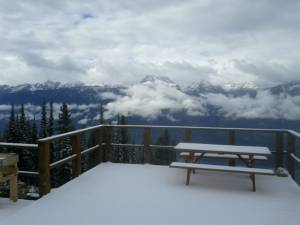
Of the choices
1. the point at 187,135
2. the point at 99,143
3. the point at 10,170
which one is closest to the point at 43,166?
the point at 10,170

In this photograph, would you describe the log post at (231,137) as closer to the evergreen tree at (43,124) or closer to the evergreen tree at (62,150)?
the evergreen tree at (62,150)

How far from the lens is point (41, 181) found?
18.2ft

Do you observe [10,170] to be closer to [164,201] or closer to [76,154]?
[76,154]

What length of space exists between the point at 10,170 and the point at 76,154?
5.75 ft

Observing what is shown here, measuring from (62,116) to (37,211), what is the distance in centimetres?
2804

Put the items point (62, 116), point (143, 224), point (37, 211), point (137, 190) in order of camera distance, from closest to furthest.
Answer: point (143, 224)
point (37, 211)
point (137, 190)
point (62, 116)

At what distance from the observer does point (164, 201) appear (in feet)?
17.6

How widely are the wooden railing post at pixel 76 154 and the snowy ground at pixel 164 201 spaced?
183 millimetres

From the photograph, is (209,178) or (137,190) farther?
(209,178)

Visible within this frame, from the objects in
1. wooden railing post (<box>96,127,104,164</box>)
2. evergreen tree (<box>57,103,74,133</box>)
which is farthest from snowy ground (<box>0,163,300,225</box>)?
evergreen tree (<box>57,103,74,133</box>)

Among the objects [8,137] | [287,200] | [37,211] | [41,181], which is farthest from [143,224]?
[8,137]

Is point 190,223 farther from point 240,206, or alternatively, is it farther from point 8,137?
point 8,137

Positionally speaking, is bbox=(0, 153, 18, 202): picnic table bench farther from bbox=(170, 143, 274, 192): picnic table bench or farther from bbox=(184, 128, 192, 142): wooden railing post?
bbox=(184, 128, 192, 142): wooden railing post

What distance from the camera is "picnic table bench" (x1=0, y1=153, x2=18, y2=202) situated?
498cm
